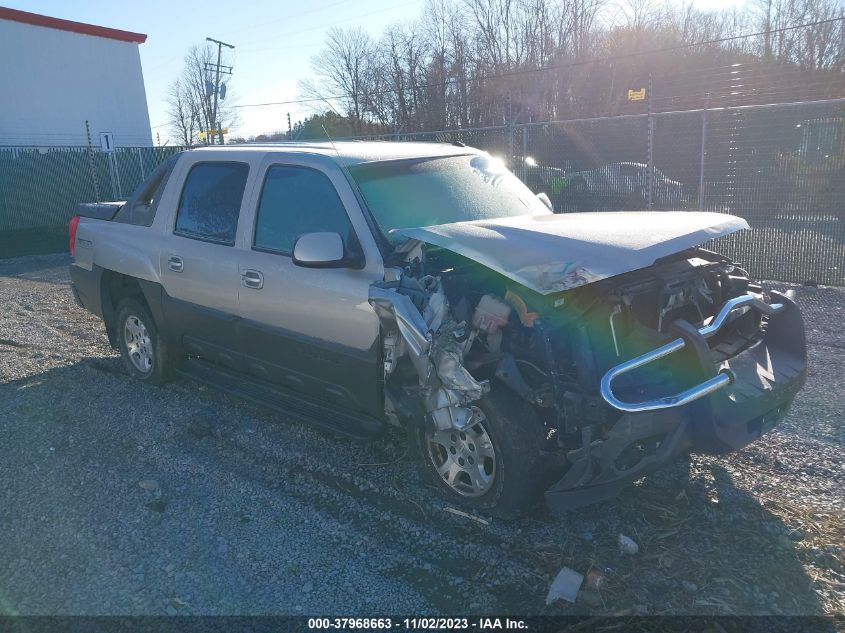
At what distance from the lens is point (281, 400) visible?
4.98m

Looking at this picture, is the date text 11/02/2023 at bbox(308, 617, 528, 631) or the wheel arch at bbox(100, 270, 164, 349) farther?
the wheel arch at bbox(100, 270, 164, 349)

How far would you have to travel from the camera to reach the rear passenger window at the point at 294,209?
451cm

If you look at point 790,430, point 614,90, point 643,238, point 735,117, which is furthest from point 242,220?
point 614,90

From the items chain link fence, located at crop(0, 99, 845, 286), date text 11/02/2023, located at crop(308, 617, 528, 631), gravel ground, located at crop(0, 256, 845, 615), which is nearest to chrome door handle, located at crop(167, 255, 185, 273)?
gravel ground, located at crop(0, 256, 845, 615)

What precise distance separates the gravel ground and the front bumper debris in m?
0.39

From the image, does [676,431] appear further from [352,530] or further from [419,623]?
[352,530]

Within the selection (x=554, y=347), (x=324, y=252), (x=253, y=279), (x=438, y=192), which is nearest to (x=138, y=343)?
(x=253, y=279)

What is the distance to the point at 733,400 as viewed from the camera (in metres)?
3.54

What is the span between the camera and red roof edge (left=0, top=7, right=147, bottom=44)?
1178 inches

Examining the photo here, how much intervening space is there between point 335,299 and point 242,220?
117 centimetres

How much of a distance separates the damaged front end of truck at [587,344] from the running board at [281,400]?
0.32 metres

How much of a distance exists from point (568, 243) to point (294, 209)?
1987mm

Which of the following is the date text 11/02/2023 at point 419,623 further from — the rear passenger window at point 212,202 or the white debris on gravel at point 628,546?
the rear passenger window at point 212,202

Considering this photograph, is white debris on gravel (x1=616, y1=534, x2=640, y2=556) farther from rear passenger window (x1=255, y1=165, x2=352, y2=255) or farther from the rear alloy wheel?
the rear alloy wheel
